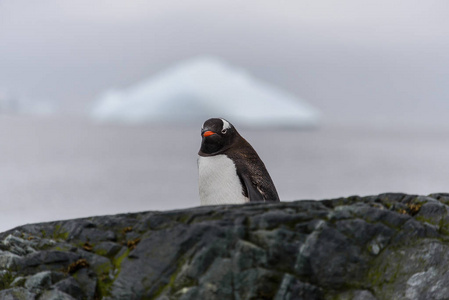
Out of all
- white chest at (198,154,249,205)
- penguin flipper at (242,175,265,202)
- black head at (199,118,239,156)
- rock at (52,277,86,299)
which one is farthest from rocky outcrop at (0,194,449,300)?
black head at (199,118,239,156)

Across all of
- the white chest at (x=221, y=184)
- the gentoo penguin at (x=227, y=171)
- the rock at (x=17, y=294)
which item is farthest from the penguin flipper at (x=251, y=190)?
the rock at (x=17, y=294)

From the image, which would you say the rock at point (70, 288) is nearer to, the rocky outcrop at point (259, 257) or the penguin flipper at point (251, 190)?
the rocky outcrop at point (259, 257)

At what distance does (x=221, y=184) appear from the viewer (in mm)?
11289

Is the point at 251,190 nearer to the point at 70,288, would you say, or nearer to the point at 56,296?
the point at 70,288

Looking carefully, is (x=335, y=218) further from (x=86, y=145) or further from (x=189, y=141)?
(x=189, y=141)

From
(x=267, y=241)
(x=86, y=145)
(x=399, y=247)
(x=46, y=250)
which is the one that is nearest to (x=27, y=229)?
(x=46, y=250)

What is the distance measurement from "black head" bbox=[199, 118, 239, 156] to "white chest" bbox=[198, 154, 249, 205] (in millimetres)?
419

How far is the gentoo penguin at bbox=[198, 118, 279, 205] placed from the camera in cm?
1128

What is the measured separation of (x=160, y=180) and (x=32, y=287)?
7461cm

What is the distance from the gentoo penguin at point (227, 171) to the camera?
37.0 ft

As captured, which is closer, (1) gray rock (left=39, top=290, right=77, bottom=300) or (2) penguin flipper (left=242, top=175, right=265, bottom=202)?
(1) gray rock (left=39, top=290, right=77, bottom=300)

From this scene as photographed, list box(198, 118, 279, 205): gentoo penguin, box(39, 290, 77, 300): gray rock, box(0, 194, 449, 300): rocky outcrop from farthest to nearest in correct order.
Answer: box(198, 118, 279, 205): gentoo penguin < box(39, 290, 77, 300): gray rock < box(0, 194, 449, 300): rocky outcrop

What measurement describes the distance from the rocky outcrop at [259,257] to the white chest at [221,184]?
4272 millimetres

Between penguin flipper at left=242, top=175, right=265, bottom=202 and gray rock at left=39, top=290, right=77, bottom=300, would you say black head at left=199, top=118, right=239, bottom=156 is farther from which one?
gray rock at left=39, top=290, right=77, bottom=300
